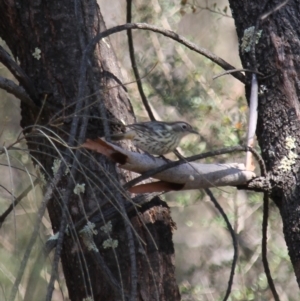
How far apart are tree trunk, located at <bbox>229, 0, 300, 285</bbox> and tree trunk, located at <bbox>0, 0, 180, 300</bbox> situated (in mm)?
679

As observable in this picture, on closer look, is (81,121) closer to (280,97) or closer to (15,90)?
(15,90)

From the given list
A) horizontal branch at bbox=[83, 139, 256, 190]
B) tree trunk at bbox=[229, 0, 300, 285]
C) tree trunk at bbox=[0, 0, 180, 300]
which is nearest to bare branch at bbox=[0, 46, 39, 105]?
tree trunk at bbox=[0, 0, 180, 300]

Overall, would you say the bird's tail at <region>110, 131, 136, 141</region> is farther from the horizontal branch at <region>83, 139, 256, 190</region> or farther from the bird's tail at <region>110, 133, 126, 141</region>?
the horizontal branch at <region>83, 139, 256, 190</region>

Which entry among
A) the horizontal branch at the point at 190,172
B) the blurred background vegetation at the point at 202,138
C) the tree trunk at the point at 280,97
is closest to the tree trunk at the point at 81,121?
the horizontal branch at the point at 190,172

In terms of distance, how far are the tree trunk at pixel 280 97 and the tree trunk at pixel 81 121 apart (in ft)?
2.23

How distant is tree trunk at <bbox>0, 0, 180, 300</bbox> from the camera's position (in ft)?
10.8

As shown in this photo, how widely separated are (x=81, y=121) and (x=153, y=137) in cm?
37

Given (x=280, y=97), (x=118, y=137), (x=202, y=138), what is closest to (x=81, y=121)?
(x=118, y=137)

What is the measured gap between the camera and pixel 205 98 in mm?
7562

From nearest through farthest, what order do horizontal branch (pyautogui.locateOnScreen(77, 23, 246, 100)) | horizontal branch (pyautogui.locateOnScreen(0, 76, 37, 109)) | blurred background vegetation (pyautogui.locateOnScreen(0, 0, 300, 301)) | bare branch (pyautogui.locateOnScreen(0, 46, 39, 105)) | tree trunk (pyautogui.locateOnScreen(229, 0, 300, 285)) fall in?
1. horizontal branch (pyautogui.locateOnScreen(77, 23, 246, 100))
2. tree trunk (pyautogui.locateOnScreen(229, 0, 300, 285))
3. horizontal branch (pyautogui.locateOnScreen(0, 76, 37, 109))
4. bare branch (pyautogui.locateOnScreen(0, 46, 39, 105))
5. blurred background vegetation (pyautogui.locateOnScreen(0, 0, 300, 301))

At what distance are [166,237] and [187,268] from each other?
4664 millimetres

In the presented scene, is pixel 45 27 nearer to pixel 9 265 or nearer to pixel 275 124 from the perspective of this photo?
pixel 275 124

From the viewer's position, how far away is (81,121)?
11.3 ft

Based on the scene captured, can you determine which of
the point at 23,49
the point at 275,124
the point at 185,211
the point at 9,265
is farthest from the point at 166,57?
the point at 9,265
